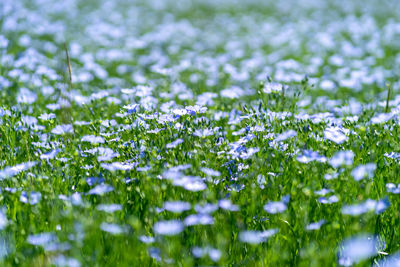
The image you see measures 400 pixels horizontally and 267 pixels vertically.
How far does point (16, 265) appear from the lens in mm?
2051

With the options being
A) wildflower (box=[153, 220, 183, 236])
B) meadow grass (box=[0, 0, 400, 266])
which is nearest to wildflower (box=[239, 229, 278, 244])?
meadow grass (box=[0, 0, 400, 266])

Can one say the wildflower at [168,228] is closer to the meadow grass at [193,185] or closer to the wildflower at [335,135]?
the meadow grass at [193,185]

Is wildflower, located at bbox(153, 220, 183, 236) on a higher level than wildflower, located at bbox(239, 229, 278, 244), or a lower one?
higher

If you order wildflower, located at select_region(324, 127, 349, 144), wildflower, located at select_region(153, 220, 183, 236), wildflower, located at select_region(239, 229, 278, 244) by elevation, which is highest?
wildflower, located at select_region(324, 127, 349, 144)

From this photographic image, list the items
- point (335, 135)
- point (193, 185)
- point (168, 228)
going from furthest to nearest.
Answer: point (335, 135), point (193, 185), point (168, 228)

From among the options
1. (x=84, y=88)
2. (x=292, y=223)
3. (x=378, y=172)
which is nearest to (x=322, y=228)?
(x=292, y=223)

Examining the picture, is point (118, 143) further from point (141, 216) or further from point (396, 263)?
point (396, 263)

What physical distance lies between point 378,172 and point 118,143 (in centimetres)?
164

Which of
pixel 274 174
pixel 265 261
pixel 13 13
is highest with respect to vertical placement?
pixel 13 13

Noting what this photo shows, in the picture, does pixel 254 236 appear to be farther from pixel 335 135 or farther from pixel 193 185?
pixel 335 135

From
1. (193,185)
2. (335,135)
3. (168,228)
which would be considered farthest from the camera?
(335,135)

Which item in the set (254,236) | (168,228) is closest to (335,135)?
(254,236)

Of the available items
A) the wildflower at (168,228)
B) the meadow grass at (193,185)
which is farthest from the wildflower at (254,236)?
the wildflower at (168,228)

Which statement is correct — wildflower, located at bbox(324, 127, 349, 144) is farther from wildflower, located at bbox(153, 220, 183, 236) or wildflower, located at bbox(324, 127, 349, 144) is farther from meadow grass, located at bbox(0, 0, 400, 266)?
wildflower, located at bbox(153, 220, 183, 236)
